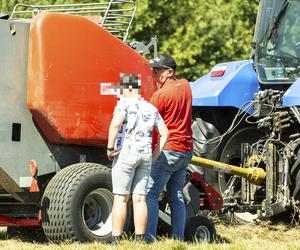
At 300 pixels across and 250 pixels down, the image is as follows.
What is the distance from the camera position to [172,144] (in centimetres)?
732

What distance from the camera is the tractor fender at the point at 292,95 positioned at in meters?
8.31

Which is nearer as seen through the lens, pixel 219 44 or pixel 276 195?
pixel 276 195

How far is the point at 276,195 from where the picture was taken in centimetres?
855

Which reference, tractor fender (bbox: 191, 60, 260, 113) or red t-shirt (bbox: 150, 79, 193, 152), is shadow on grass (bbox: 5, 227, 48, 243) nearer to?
red t-shirt (bbox: 150, 79, 193, 152)

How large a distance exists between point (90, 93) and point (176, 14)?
12.2 meters

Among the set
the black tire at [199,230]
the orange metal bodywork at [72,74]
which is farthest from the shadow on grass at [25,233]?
the black tire at [199,230]

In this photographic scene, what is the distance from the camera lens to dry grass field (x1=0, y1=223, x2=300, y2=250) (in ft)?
21.4

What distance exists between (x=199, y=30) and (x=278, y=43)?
1023 cm

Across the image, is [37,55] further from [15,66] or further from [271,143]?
[271,143]

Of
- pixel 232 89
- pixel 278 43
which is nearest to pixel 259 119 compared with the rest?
pixel 232 89

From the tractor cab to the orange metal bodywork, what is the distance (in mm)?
1904

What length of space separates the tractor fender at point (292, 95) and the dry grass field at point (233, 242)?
139 centimetres

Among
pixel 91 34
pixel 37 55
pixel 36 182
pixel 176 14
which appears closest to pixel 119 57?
pixel 91 34

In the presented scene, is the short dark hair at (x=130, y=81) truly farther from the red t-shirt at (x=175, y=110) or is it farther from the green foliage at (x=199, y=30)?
the green foliage at (x=199, y=30)
